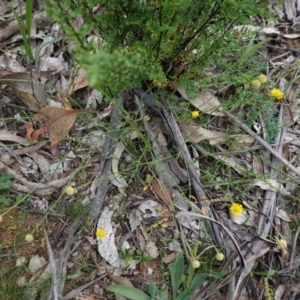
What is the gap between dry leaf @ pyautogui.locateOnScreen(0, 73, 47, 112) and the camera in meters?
1.87

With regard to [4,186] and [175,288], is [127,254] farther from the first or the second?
[4,186]

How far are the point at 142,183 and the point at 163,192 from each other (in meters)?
0.10

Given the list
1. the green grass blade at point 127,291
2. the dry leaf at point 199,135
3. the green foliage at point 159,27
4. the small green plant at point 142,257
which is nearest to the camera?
the green foliage at point 159,27

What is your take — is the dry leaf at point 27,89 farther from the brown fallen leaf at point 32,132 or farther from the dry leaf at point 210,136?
the dry leaf at point 210,136

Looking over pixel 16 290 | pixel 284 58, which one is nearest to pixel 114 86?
pixel 16 290

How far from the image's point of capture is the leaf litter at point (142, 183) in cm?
178

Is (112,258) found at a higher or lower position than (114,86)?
lower

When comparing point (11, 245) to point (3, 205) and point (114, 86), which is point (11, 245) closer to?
point (3, 205)

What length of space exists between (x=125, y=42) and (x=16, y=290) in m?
1.12

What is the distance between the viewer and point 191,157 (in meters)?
1.92

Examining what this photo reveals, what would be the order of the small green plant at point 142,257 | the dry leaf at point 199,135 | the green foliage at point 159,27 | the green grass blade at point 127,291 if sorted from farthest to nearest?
1. the dry leaf at point 199,135
2. the small green plant at point 142,257
3. the green grass blade at point 127,291
4. the green foliage at point 159,27

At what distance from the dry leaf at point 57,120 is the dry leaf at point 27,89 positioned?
0.34ft

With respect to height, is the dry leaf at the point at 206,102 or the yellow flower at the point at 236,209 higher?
the dry leaf at the point at 206,102

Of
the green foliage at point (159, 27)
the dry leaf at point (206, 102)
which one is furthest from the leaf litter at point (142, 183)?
the green foliage at point (159, 27)
